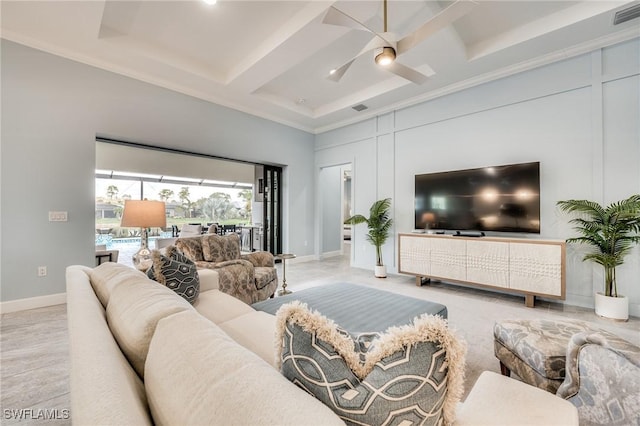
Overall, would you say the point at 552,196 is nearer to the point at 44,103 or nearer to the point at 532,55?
the point at 532,55

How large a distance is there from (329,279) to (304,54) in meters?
3.46

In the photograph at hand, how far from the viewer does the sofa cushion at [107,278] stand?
1.21 meters

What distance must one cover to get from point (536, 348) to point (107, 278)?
2.34m

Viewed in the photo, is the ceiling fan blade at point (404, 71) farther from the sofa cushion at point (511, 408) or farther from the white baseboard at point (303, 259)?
the white baseboard at point (303, 259)

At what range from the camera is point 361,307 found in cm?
209

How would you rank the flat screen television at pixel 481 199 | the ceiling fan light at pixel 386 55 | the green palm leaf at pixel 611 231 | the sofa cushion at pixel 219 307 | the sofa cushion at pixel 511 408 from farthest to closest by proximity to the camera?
the flat screen television at pixel 481 199
the green palm leaf at pixel 611 231
the ceiling fan light at pixel 386 55
the sofa cushion at pixel 219 307
the sofa cushion at pixel 511 408

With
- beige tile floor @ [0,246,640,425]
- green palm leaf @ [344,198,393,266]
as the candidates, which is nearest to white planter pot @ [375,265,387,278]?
green palm leaf @ [344,198,393,266]

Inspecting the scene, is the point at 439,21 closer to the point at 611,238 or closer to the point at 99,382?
the point at 99,382

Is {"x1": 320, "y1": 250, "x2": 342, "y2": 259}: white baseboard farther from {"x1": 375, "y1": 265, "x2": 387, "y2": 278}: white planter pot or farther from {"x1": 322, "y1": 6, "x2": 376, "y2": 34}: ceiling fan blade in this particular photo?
{"x1": 322, "y1": 6, "x2": 376, "y2": 34}: ceiling fan blade

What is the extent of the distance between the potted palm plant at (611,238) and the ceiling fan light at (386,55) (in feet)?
9.18

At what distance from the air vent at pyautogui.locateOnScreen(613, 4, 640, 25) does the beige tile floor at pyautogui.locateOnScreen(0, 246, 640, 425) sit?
10.5ft

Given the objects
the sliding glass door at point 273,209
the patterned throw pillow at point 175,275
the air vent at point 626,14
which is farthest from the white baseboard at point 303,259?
the air vent at point 626,14

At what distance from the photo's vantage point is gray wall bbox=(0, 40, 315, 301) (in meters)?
3.16

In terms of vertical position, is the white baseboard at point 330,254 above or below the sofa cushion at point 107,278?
below
